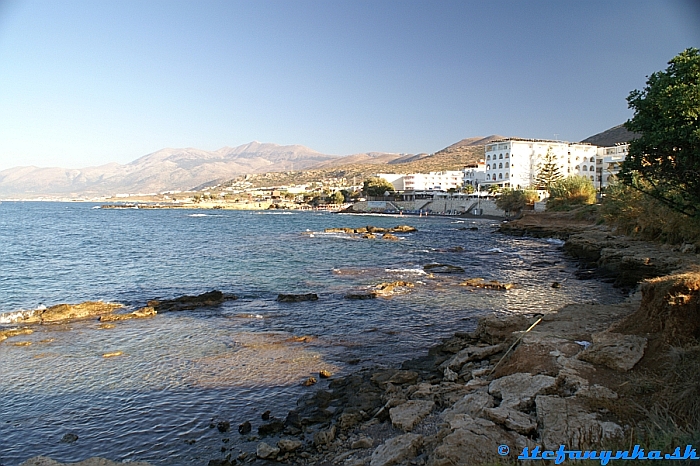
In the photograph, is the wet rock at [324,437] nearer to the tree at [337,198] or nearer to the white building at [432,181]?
the white building at [432,181]

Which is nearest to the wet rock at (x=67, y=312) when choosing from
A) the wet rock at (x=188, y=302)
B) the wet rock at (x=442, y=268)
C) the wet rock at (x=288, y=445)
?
the wet rock at (x=188, y=302)

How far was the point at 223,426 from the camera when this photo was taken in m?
9.58

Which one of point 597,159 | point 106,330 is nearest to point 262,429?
point 106,330

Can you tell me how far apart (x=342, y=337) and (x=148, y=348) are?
6.19 meters

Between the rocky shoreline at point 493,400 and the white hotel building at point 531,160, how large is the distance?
88.5m

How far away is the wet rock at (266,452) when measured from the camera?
8.27m

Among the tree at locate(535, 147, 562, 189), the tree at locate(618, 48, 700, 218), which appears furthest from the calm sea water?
the tree at locate(535, 147, 562, 189)

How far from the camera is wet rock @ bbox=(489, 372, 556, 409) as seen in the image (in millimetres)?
7734

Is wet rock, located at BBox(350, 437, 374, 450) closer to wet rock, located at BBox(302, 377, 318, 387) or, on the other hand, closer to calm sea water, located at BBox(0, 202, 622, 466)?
calm sea water, located at BBox(0, 202, 622, 466)

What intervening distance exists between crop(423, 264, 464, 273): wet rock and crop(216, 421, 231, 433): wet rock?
21.3 m

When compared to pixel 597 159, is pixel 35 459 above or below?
below

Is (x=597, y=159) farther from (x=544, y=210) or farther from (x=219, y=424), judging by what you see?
(x=219, y=424)

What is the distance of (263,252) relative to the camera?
1599 inches

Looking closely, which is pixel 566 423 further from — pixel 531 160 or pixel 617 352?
pixel 531 160
